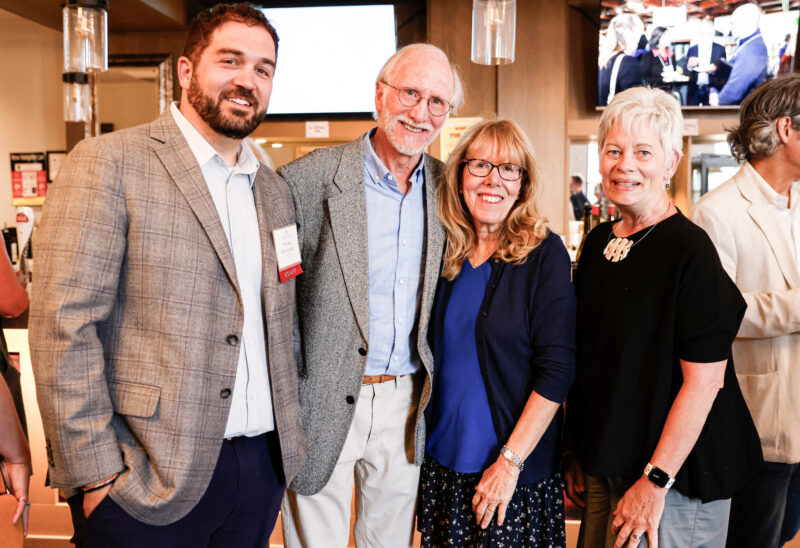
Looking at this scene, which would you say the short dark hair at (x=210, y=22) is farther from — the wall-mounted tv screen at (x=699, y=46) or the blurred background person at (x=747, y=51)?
the blurred background person at (x=747, y=51)

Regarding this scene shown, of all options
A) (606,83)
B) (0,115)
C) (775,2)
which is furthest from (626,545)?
(0,115)

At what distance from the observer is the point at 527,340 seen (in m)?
1.70

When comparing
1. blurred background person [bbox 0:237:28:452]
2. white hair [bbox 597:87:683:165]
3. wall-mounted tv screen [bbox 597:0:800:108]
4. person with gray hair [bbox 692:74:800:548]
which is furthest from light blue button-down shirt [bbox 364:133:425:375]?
wall-mounted tv screen [bbox 597:0:800:108]

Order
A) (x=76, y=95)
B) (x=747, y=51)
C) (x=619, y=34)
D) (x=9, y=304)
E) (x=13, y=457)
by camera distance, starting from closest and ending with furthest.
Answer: (x=13, y=457) → (x=9, y=304) → (x=76, y=95) → (x=747, y=51) → (x=619, y=34)

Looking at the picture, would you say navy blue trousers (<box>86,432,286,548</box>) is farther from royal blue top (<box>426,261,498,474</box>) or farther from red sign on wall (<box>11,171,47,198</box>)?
red sign on wall (<box>11,171,47,198</box>)

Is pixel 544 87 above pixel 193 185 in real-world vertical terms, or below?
above

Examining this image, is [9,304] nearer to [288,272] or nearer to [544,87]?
[288,272]

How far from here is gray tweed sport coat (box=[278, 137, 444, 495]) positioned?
1.76m

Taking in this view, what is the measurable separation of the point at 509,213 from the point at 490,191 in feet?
0.34

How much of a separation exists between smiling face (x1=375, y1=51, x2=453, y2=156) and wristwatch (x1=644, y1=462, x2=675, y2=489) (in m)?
1.06

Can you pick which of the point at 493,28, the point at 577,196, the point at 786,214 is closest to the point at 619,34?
the point at 577,196

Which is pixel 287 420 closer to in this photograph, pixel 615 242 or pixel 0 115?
pixel 615 242

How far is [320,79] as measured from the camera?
4898 millimetres

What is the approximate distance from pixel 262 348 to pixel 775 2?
14.3 ft
